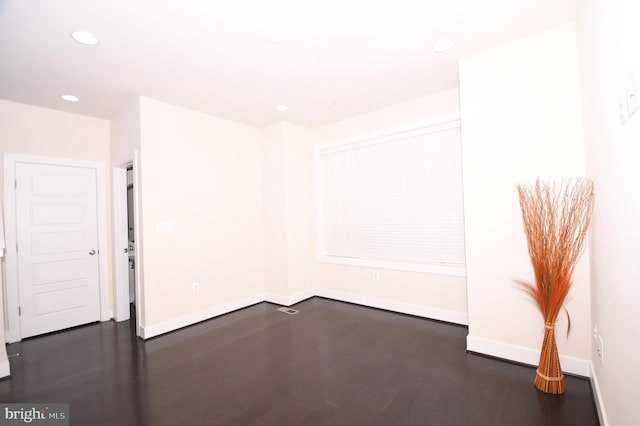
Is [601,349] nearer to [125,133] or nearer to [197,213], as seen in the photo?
[197,213]

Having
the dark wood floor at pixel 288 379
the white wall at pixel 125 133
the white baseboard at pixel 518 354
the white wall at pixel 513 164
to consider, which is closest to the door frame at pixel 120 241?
the white wall at pixel 125 133

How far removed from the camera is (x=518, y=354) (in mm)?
2502

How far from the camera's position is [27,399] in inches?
87.9

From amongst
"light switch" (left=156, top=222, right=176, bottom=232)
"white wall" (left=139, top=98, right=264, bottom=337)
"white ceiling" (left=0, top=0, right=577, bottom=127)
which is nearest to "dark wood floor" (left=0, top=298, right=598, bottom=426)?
"white wall" (left=139, top=98, right=264, bottom=337)

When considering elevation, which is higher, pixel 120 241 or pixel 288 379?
pixel 120 241

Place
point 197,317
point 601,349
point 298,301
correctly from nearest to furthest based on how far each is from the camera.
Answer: point 601,349
point 197,317
point 298,301

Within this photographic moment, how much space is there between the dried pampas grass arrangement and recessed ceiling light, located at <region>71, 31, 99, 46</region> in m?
3.62

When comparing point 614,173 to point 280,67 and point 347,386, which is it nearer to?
point 347,386

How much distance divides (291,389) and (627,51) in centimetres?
269

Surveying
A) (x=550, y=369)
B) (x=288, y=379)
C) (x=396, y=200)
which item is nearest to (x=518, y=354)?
(x=550, y=369)

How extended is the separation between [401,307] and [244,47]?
3436mm

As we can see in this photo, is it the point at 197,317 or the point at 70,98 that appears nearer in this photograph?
the point at 70,98

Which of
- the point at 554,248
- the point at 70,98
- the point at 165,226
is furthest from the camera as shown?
the point at 165,226

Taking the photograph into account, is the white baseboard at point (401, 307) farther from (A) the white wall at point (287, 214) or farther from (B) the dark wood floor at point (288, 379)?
(A) the white wall at point (287, 214)
